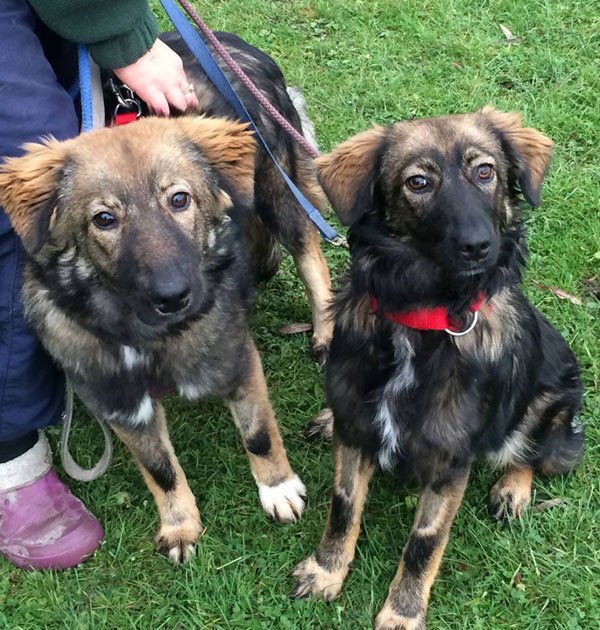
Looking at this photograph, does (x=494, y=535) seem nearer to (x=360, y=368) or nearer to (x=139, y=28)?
(x=360, y=368)

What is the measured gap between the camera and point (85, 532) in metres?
3.22

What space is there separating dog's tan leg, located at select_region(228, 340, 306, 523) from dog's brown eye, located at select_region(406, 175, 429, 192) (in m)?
1.11

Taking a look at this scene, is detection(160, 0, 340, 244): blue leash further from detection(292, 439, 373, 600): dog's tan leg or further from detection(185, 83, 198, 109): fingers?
detection(292, 439, 373, 600): dog's tan leg

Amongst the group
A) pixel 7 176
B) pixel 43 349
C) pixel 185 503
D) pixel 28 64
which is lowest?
pixel 185 503

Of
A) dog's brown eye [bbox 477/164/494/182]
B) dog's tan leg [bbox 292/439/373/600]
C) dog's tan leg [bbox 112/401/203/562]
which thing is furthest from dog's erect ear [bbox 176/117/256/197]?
dog's tan leg [bbox 292/439/373/600]

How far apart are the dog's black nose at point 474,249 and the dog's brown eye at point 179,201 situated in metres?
1.00

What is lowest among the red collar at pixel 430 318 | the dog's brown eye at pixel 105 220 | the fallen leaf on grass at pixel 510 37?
the fallen leaf on grass at pixel 510 37

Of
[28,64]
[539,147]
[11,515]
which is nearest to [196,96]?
[28,64]

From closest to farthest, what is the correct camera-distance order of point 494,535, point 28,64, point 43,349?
1. point 28,64
2. point 43,349
3. point 494,535

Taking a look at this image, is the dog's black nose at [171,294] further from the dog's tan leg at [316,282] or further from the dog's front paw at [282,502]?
the dog's tan leg at [316,282]

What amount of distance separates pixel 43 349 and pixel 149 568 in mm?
1120

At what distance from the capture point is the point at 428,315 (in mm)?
2533

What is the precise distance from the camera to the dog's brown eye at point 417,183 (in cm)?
244

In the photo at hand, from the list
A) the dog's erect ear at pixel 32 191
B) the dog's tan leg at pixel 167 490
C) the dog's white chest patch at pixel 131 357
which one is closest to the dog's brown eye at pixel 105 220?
the dog's erect ear at pixel 32 191
